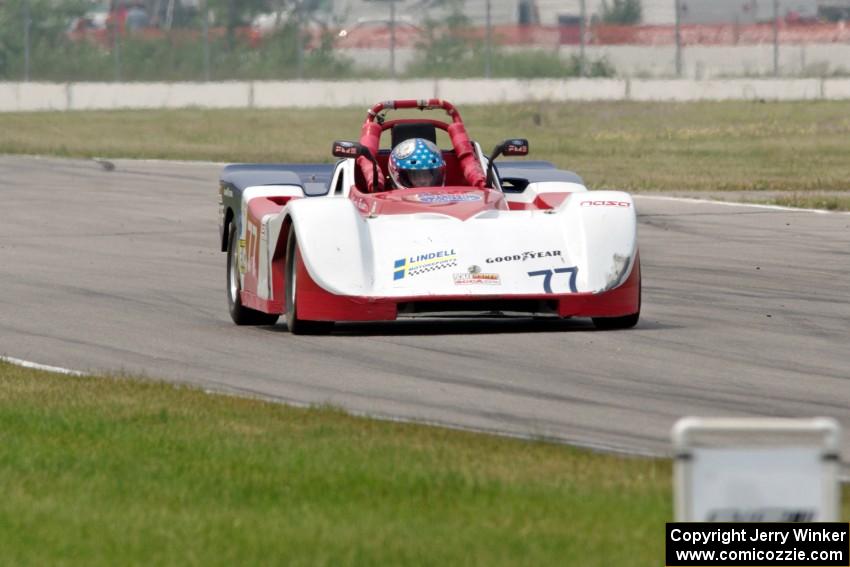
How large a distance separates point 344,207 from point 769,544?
283 inches

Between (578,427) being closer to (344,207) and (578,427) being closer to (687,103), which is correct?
(344,207)

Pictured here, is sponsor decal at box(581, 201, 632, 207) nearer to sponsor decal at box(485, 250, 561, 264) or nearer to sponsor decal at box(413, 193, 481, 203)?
sponsor decal at box(485, 250, 561, 264)

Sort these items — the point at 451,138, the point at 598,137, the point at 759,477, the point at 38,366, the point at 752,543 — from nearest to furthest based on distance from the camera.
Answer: the point at 759,477 → the point at 752,543 → the point at 38,366 → the point at 451,138 → the point at 598,137

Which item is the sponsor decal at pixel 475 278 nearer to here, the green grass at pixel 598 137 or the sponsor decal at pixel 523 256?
the sponsor decal at pixel 523 256

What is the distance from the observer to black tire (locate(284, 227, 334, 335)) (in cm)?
1168

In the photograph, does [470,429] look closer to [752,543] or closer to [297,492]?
[297,492]

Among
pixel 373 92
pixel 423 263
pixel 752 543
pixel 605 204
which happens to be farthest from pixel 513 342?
pixel 373 92

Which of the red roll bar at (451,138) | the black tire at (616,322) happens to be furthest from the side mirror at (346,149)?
the black tire at (616,322)

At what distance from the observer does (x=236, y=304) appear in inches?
519

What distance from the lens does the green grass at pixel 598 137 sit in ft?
94.5

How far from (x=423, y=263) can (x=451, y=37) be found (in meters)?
40.9

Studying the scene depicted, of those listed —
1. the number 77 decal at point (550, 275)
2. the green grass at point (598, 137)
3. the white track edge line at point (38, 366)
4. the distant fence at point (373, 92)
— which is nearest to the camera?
the white track edge line at point (38, 366)

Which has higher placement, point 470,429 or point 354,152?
point 354,152

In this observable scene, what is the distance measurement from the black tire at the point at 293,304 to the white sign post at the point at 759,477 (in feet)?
23.8
